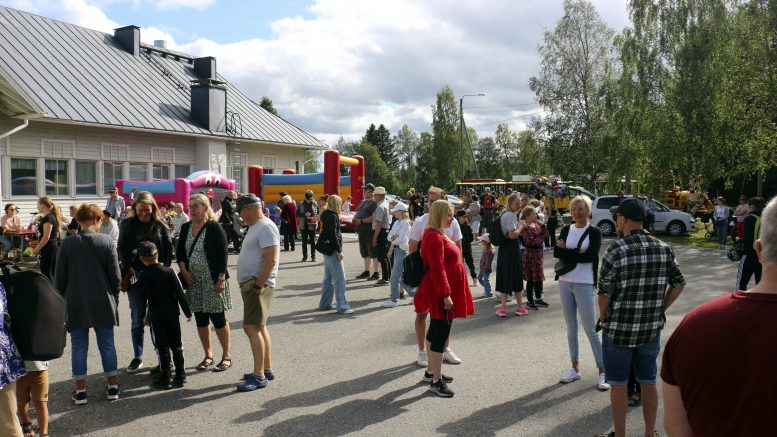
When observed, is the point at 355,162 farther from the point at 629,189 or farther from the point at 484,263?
the point at 484,263

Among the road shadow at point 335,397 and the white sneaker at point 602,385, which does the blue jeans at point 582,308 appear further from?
the road shadow at point 335,397

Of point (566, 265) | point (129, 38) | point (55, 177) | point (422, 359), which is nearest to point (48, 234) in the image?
point (422, 359)

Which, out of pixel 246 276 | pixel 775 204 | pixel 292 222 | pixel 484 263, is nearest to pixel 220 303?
pixel 246 276

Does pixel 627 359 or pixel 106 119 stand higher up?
pixel 106 119

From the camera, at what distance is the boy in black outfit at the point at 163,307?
574 cm

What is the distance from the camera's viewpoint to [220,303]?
6.07 m

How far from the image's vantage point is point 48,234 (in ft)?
29.7

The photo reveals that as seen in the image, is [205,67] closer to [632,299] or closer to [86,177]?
[86,177]

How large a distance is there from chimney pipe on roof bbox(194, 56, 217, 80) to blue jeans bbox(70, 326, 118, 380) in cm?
2994

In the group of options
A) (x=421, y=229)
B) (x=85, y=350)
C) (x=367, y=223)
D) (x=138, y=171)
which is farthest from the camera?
(x=138, y=171)

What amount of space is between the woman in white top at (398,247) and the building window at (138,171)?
57.9 feet

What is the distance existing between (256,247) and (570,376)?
3287 millimetres

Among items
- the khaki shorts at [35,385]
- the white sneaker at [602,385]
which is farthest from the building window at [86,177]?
the white sneaker at [602,385]

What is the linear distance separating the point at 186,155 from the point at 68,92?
579cm
